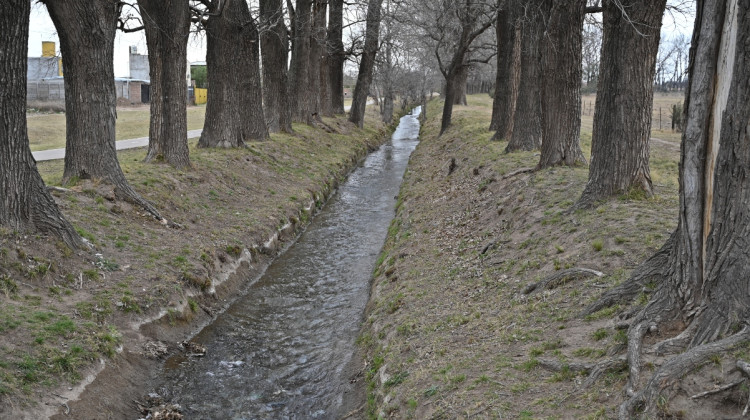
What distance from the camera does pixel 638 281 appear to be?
19.7 ft

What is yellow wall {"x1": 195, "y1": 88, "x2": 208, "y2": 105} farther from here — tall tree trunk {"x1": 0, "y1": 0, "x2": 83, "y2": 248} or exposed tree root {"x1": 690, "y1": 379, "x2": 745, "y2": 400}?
exposed tree root {"x1": 690, "y1": 379, "x2": 745, "y2": 400}

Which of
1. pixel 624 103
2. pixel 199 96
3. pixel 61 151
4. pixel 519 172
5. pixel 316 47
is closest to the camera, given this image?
pixel 624 103

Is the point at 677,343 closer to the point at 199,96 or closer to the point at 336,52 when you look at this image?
the point at 336,52

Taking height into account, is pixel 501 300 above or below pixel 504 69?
below

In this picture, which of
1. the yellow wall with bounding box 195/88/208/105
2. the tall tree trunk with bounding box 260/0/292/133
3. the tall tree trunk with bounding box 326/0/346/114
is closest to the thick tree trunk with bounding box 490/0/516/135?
the tall tree trunk with bounding box 260/0/292/133

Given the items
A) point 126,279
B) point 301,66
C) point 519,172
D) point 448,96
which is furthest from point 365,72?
point 126,279

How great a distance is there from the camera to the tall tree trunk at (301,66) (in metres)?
26.0

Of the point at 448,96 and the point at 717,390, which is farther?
the point at 448,96

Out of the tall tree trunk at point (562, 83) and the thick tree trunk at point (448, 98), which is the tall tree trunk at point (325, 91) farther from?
the tall tree trunk at point (562, 83)

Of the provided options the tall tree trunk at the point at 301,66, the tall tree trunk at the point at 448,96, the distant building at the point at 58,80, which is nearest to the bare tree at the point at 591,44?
the tall tree trunk at the point at 448,96

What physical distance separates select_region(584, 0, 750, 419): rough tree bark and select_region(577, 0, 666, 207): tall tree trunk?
460 centimetres

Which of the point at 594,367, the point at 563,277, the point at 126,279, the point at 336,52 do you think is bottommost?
the point at 126,279

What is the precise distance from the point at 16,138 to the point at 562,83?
9839mm

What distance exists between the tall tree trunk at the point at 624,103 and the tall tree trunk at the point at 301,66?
56.6ft
